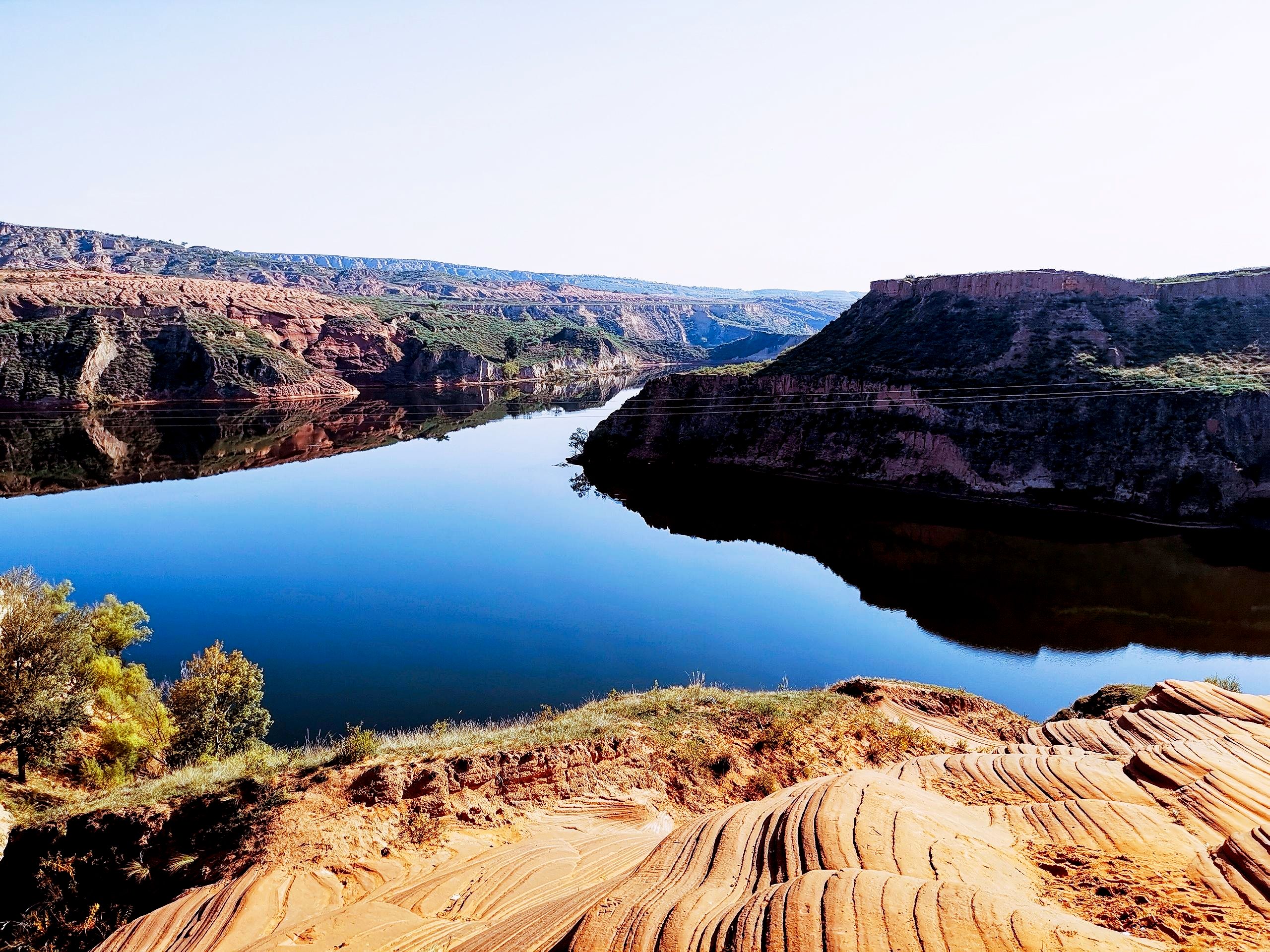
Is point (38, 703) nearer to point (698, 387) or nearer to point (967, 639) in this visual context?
point (967, 639)

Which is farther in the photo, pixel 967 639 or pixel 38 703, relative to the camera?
pixel 967 639

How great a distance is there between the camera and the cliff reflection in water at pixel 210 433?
55.1m

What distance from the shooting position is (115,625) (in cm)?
2084

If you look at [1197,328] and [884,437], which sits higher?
[1197,328]

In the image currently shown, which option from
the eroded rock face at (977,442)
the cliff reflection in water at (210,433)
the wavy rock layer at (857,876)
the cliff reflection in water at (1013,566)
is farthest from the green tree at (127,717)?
the eroded rock face at (977,442)

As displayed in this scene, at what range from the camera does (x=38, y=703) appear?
14.2 meters

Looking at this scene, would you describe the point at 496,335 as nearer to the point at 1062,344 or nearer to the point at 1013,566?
the point at 1062,344

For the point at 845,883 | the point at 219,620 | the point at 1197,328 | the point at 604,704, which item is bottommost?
the point at 219,620

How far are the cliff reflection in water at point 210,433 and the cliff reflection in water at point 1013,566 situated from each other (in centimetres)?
3600

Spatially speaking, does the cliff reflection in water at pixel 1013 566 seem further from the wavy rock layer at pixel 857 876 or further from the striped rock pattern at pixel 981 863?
the wavy rock layer at pixel 857 876

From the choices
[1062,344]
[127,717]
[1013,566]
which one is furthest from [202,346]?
[1062,344]

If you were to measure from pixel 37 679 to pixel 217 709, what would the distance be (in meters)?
3.59

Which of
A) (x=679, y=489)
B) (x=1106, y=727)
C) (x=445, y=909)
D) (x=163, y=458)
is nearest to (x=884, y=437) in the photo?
(x=679, y=489)

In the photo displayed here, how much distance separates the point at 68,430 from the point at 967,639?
82015 millimetres
